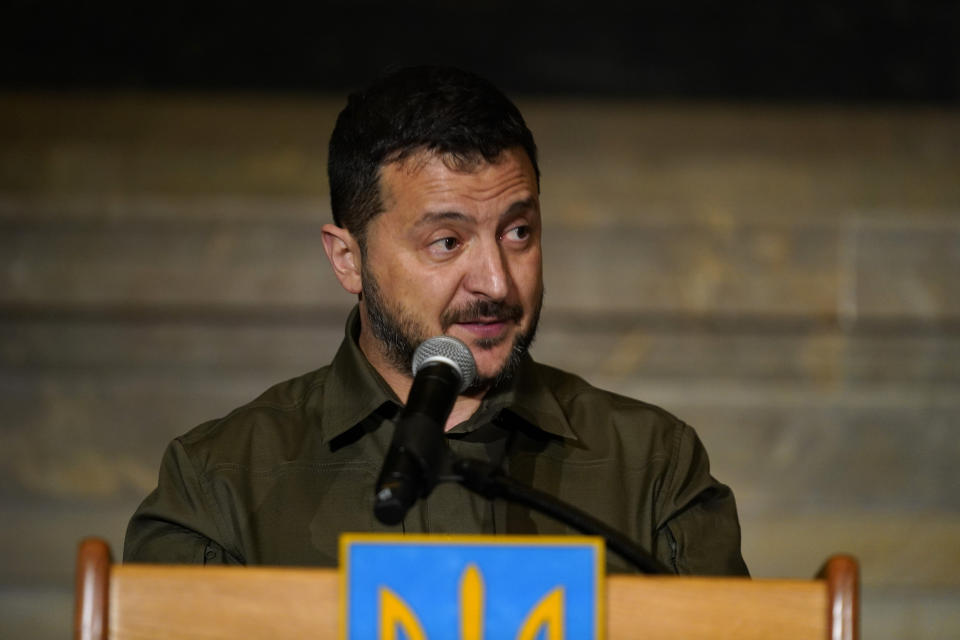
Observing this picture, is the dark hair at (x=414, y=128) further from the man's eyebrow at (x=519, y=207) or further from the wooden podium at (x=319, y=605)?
the wooden podium at (x=319, y=605)

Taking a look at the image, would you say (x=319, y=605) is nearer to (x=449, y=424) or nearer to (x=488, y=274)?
(x=488, y=274)

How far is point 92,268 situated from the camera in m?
3.34

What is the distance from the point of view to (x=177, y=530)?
167cm

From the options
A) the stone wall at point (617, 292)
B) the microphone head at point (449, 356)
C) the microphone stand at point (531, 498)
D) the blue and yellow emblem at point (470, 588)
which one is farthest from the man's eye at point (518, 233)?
the stone wall at point (617, 292)

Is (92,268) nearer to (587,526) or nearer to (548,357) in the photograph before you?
(548,357)

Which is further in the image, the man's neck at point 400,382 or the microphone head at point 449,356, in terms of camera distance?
the man's neck at point 400,382

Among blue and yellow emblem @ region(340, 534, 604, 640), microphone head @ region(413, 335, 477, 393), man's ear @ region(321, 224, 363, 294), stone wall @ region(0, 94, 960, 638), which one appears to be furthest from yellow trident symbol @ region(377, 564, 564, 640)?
stone wall @ region(0, 94, 960, 638)

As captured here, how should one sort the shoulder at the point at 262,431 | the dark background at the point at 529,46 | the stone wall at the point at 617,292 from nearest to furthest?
the shoulder at the point at 262,431
the stone wall at the point at 617,292
the dark background at the point at 529,46

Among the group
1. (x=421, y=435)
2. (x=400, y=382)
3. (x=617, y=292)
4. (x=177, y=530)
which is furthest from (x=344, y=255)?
(x=617, y=292)

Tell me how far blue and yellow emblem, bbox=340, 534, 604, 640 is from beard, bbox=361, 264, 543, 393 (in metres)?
0.57

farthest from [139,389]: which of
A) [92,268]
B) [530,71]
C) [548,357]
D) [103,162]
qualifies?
[530,71]

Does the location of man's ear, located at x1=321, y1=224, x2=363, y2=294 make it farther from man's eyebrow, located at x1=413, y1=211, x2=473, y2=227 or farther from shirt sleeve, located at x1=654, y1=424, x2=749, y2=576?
shirt sleeve, located at x1=654, y1=424, x2=749, y2=576

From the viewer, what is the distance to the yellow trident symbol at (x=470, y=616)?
1.11 meters

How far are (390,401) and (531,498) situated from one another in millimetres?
574
